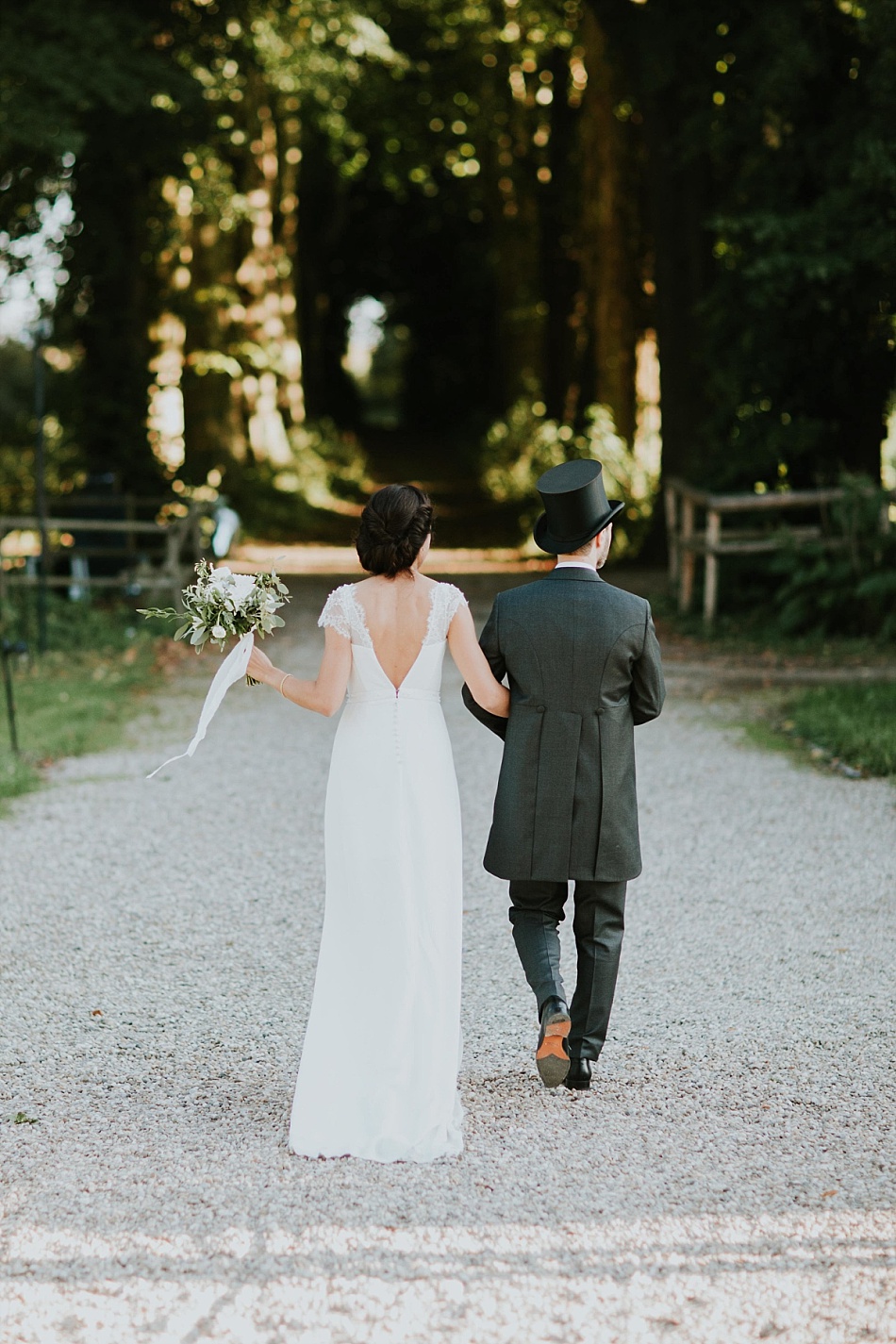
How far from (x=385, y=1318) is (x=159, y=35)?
57.8ft

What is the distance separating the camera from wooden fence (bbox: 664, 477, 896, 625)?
1361cm

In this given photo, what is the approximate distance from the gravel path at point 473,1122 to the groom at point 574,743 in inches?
15.6

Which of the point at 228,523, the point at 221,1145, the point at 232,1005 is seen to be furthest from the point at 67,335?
the point at 221,1145

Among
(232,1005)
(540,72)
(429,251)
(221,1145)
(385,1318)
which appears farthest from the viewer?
(429,251)

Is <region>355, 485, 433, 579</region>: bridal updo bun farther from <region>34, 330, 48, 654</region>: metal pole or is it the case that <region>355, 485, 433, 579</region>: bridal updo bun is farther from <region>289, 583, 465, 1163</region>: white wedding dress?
<region>34, 330, 48, 654</region>: metal pole

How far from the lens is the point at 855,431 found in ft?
48.6

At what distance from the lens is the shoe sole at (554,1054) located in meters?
4.38

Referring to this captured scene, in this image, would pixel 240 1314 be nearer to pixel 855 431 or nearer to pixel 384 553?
pixel 384 553

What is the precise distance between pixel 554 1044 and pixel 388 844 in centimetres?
75

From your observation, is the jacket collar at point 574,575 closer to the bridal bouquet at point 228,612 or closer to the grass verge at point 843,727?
the bridal bouquet at point 228,612

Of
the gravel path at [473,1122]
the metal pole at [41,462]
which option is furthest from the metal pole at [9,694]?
the metal pole at [41,462]

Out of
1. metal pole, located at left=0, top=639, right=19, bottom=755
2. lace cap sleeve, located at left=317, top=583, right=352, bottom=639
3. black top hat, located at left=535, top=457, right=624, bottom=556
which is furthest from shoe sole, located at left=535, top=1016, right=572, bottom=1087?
metal pole, located at left=0, top=639, right=19, bottom=755

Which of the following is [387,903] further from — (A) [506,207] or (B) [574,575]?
(A) [506,207]

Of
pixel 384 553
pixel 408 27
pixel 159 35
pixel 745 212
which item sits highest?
pixel 408 27
